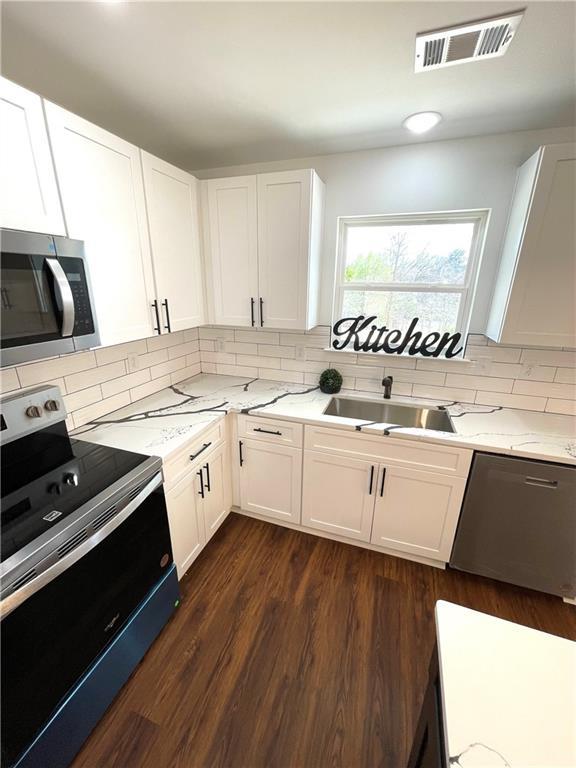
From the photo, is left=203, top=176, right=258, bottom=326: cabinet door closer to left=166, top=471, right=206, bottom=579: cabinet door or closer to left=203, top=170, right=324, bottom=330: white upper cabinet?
left=203, top=170, right=324, bottom=330: white upper cabinet

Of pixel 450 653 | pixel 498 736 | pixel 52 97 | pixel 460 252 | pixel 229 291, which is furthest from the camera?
pixel 229 291

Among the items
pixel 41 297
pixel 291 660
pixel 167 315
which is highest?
pixel 41 297

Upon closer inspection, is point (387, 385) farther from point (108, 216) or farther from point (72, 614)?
point (72, 614)

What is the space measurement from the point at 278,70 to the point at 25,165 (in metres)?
1.02

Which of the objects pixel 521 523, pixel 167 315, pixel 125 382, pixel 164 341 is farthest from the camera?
pixel 164 341

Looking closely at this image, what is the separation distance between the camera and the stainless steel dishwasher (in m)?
1.56

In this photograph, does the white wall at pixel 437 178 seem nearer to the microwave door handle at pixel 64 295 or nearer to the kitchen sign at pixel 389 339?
the kitchen sign at pixel 389 339

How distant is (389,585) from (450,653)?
1290mm

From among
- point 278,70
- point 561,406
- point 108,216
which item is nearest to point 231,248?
point 108,216

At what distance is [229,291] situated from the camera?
2.17 meters

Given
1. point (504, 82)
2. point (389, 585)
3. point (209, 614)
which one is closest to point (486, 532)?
point (389, 585)

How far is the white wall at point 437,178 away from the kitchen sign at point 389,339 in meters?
0.20

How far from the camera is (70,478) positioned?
1.28 meters

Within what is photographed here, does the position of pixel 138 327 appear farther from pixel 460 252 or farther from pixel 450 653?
pixel 460 252
